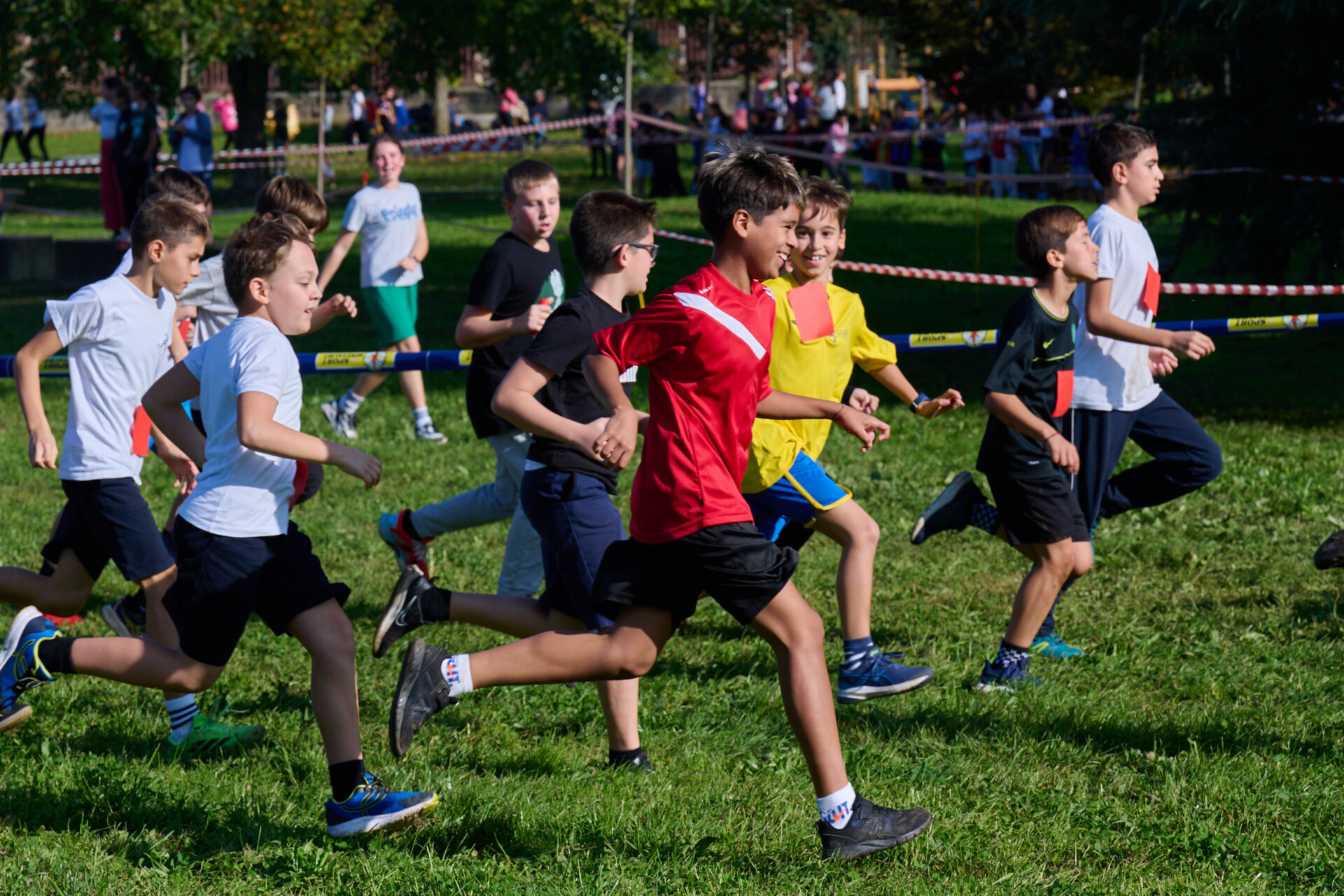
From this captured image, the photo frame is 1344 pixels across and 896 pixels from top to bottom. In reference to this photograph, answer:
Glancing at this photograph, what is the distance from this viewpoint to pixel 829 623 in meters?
6.21

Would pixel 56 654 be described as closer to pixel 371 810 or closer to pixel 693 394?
pixel 371 810

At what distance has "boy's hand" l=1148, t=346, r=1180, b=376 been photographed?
18.9ft

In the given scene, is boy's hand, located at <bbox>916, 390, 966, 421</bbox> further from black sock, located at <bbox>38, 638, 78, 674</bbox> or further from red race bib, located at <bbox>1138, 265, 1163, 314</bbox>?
black sock, located at <bbox>38, 638, 78, 674</bbox>

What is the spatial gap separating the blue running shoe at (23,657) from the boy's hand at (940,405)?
2.99 meters

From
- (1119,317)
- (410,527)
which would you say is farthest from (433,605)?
(1119,317)

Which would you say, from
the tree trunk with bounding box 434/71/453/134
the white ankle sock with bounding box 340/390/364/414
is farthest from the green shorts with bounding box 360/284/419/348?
the tree trunk with bounding box 434/71/453/134

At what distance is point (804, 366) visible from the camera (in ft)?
16.6

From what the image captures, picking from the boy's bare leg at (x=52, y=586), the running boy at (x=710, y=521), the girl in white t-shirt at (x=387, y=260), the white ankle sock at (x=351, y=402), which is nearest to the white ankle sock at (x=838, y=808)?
the running boy at (x=710, y=521)

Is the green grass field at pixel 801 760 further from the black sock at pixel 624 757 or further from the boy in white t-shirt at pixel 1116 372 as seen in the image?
the boy in white t-shirt at pixel 1116 372

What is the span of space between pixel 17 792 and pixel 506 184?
295cm

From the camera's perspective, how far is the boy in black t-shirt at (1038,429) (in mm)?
5148

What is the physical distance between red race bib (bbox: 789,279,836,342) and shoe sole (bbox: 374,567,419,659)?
1.63 meters

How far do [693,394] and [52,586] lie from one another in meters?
2.81

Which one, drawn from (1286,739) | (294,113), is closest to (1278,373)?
(1286,739)
